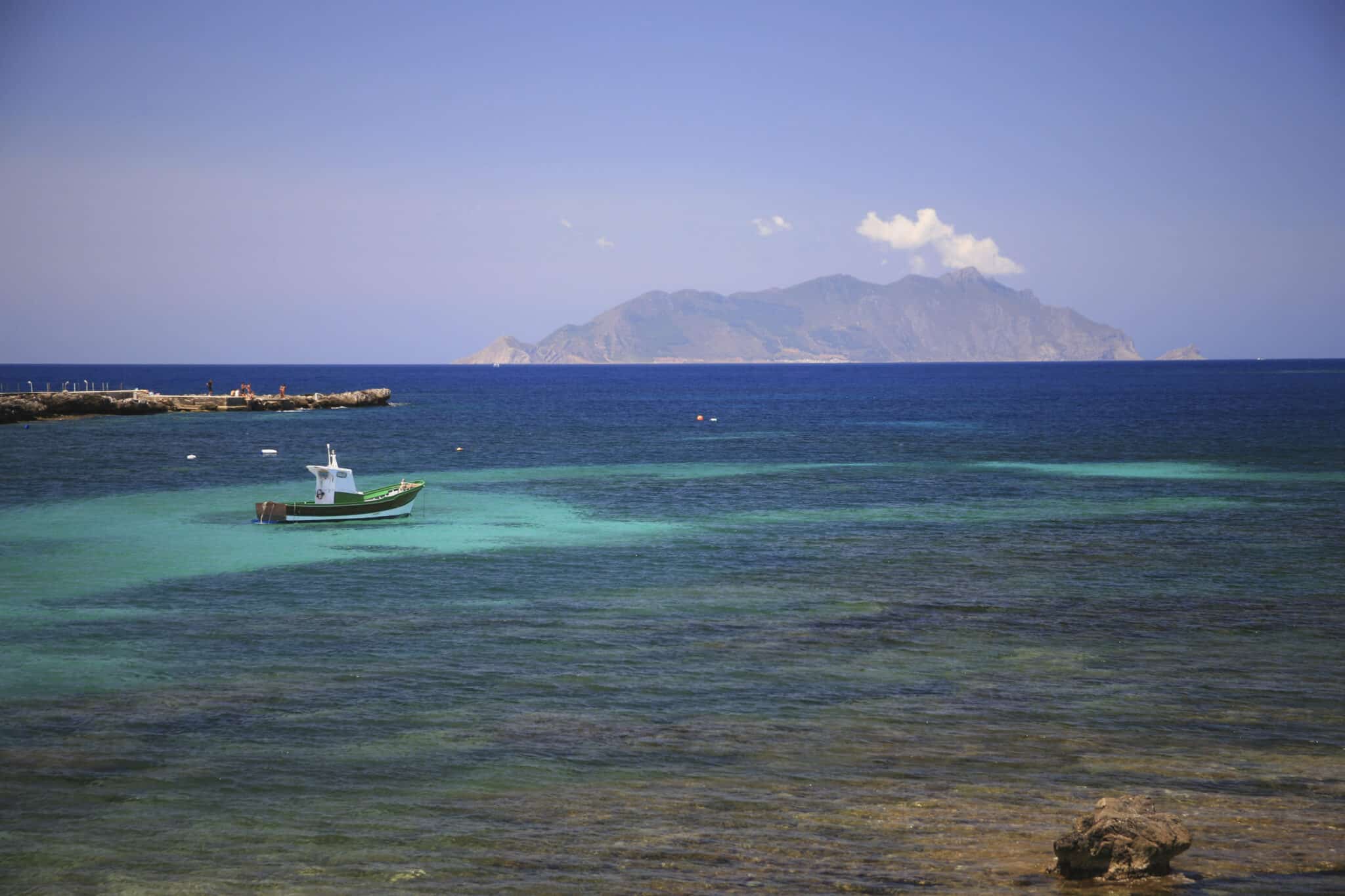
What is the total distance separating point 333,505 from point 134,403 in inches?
3138

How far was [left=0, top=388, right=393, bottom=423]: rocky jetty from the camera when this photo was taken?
335 feet

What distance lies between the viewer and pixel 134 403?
111m

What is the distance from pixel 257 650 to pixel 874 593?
1565 cm

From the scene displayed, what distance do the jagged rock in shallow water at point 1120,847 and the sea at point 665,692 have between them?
1.08 ft

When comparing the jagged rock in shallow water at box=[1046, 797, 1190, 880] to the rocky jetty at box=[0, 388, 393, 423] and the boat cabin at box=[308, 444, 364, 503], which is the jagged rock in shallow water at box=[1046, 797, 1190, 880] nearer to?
the boat cabin at box=[308, 444, 364, 503]

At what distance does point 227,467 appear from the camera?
216ft

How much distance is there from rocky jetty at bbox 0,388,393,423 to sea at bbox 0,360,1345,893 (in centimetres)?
6077

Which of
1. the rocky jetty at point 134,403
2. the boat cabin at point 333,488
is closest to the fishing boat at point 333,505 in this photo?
the boat cabin at point 333,488

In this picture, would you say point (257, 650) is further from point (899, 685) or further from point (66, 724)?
point (899, 685)

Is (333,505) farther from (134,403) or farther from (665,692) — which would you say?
(134,403)

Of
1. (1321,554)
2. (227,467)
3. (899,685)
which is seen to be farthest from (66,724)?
(227,467)

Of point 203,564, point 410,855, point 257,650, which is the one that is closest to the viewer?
point 410,855

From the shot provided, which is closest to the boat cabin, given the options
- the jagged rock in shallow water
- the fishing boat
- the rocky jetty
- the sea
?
the fishing boat

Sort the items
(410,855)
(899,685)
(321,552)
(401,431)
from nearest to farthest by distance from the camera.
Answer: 1. (410,855)
2. (899,685)
3. (321,552)
4. (401,431)
